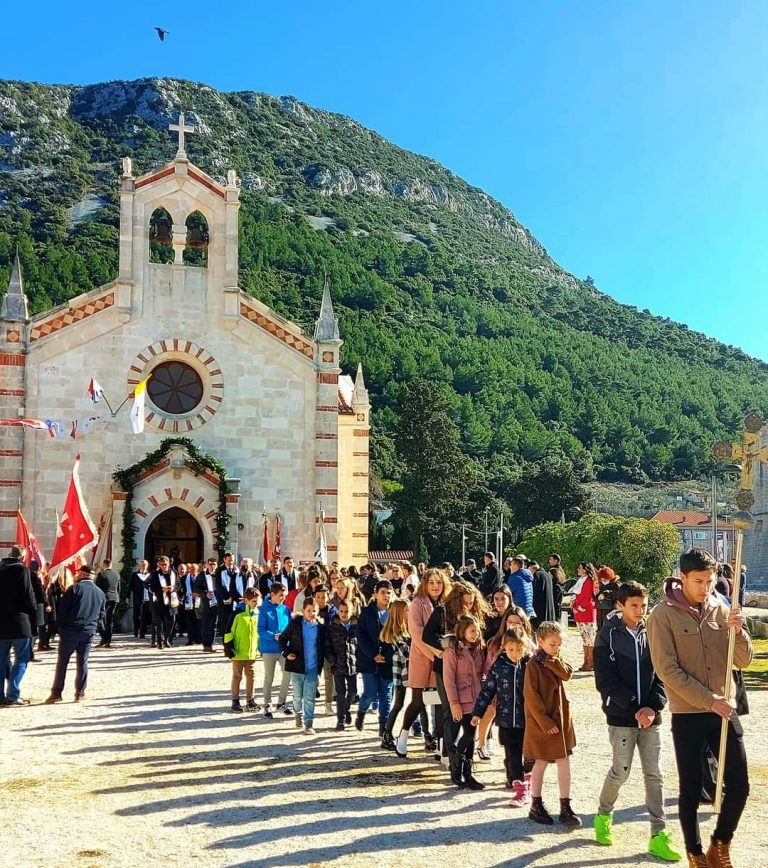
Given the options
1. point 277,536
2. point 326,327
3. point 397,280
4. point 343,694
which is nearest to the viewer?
point 343,694

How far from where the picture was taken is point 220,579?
19.3 meters

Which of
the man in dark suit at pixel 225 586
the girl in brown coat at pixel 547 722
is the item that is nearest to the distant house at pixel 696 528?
the man in dark suit at pixel 225 586

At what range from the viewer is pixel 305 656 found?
11641 mm

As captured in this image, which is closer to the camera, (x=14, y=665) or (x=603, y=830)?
(x=603, y=830)

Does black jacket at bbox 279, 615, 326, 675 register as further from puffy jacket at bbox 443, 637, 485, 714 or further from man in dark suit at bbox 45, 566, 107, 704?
man in dark suit at bbox 45, 566, 107, 704

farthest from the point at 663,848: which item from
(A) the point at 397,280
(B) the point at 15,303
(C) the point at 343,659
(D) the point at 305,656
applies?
(A) the point at 397,280

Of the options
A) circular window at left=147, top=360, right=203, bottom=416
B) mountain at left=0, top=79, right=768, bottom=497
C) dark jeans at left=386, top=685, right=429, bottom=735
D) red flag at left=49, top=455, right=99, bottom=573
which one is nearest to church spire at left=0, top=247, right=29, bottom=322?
circular window at left=147, top=360, right=203, bottom=416

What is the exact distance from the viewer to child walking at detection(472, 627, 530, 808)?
27.0 feet

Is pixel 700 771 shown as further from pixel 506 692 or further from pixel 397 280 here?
pixel 397 280

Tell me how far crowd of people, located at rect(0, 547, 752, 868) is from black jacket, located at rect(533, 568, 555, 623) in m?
0.73

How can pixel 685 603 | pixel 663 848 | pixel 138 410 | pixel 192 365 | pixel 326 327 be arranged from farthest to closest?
1. pixel 326 327
2. pixel 192 365
3. pixel 138 410
4. pixel 663 848
5. pixel 685 603

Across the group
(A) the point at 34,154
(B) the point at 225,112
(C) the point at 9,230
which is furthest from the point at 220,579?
(B) the point at 225,112

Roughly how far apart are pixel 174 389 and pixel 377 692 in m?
16.3

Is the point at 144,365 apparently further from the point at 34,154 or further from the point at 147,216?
the point at 34,154
